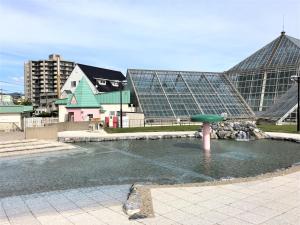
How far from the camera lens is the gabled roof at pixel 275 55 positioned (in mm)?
49531

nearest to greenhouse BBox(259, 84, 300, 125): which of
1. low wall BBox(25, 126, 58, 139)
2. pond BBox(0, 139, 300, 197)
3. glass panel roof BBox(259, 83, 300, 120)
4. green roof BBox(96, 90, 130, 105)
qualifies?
glass panel roof BBox(259, 83, 300, 120)

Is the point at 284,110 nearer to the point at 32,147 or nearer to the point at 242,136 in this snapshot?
the point at 242,136

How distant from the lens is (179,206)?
25.3 feet

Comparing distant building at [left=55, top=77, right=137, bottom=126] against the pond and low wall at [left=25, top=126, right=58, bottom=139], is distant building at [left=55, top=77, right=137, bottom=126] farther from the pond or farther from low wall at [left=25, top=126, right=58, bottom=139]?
the pond

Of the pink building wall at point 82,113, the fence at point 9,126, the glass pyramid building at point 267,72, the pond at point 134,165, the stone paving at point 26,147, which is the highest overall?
the glass pyramid building at point 267,72

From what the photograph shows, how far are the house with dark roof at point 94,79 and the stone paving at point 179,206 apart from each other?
5138 centimetres

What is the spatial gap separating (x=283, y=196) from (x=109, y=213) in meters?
4.75

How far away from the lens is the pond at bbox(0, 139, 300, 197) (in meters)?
12.5

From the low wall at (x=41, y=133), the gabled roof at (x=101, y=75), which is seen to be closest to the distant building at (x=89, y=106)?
the low wall at (x=41, y=133)

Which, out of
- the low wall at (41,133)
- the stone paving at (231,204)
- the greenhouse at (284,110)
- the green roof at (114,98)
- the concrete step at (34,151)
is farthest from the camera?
the green roof at (114,98)

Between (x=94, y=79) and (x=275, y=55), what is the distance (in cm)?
3453

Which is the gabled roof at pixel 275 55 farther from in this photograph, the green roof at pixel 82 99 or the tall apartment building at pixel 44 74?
the tall apartment building at pixel 44 74

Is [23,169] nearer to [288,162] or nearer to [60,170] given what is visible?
[60,170]

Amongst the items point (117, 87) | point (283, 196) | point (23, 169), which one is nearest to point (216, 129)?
point (23, 169)
